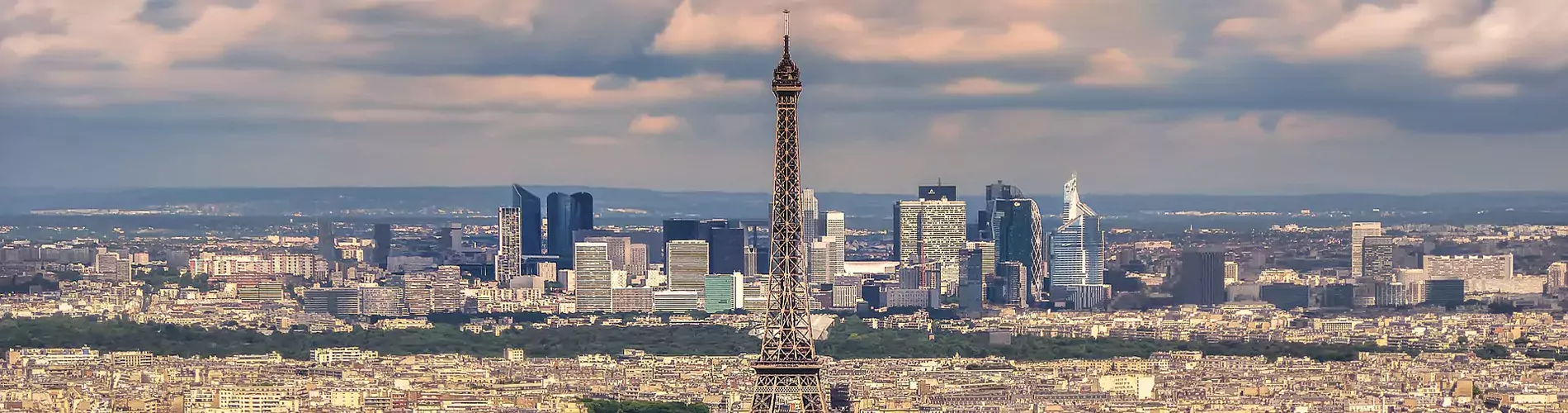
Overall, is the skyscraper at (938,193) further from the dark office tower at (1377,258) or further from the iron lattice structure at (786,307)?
the iron lattice structure at (786,307)

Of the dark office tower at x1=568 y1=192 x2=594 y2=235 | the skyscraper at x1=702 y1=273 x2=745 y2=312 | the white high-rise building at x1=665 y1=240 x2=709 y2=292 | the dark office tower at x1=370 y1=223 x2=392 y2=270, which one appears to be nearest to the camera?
the skyscraper at x1=702 y1=273 x2=745 y2=312

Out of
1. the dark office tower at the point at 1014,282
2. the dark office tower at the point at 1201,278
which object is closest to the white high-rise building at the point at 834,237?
the dark office tower at the point at 1014,282

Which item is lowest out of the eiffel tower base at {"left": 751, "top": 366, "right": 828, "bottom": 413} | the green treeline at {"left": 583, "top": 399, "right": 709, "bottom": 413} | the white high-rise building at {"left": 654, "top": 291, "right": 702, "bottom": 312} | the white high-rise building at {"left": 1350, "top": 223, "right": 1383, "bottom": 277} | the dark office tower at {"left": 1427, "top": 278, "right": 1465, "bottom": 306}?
the green treeline at {"left": 583, "top": 399, "right": 709, "bottom": 413}

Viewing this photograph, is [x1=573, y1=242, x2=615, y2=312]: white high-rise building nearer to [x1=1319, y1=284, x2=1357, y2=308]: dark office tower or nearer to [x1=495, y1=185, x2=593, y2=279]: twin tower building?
[x1=495, y1=185, x2=593, y2=279]: twin tower building

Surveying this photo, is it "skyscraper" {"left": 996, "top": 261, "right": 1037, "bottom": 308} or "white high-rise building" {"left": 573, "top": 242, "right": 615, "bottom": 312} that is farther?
"skyscraper" {"left": 996, "top": 261, "right": 1037, "bottom": 308}

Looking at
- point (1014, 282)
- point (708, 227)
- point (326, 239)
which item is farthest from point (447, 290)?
point (326, 239)

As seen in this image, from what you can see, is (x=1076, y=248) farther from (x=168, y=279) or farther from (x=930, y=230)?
(x=168, y=279)

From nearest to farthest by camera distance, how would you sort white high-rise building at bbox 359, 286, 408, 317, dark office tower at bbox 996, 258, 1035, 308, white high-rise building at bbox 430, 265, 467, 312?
1. white high-rise building at bbox 359, 286, 408, 317
2. white high-rise building at bbox 430, 265, 467, 312
3. dark office tower at bbox 996, 258, 1035, 308

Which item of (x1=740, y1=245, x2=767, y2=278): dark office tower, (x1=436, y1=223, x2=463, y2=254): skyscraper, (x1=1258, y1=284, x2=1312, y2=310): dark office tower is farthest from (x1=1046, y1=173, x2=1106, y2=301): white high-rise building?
(x1=436, y1=223, x2=463, y2=254): skyscraper

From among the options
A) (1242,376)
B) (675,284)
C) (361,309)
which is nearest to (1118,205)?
(675,284)
